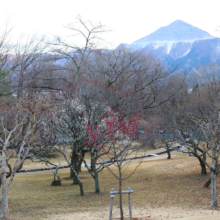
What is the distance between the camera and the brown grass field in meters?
12.2

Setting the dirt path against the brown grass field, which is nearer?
the dirt path

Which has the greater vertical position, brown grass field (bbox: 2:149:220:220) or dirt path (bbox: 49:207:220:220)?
dirt path (bbox: 49:207:220:220)

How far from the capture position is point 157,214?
11492 mm

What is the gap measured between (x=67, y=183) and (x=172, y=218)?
564 inches

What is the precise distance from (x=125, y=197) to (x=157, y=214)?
4.78 m

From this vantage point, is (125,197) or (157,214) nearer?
(157,214)

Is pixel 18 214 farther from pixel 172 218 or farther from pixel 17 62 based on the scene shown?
pixel 17 62

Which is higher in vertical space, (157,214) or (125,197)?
(157,214)

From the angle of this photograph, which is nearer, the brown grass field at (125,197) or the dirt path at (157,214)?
the dirt path at (157,214)

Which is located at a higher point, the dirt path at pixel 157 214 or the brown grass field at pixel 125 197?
the dirt path at pixel 157 214

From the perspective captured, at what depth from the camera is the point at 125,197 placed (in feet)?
52.7

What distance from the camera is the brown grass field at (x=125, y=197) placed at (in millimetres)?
12234

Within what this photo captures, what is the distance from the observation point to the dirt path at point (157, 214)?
10594mm

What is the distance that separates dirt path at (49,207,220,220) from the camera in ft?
34.8
